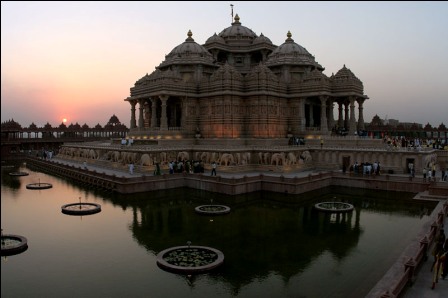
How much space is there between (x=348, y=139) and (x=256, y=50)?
1877cm

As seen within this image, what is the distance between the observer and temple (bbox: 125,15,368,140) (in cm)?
3794

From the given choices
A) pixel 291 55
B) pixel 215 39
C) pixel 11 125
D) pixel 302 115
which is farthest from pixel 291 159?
pixel 11 125

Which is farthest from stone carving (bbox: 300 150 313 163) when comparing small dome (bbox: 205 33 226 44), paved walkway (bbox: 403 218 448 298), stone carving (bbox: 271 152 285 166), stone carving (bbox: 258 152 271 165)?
paved walkway (bbox: 403 218 448 298)

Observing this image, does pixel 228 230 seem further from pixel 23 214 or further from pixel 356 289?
pixel 23 214

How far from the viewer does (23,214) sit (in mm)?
19797

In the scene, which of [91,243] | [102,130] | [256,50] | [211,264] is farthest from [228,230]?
[102,130]

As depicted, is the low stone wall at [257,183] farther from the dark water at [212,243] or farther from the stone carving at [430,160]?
the stone carving at [430,160]

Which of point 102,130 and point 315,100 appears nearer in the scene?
point 315,100

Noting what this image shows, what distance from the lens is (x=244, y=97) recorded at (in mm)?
39188

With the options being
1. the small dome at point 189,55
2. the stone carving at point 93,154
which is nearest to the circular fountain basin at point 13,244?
the stone carving at point 93,154

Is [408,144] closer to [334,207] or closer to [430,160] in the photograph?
[430,160]

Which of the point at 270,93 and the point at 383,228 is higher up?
the point at 270,93

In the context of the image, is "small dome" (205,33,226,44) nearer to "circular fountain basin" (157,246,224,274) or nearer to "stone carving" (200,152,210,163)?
"stone carving" (200,152,210,163)

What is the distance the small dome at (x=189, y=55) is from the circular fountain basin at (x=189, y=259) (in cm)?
3141
